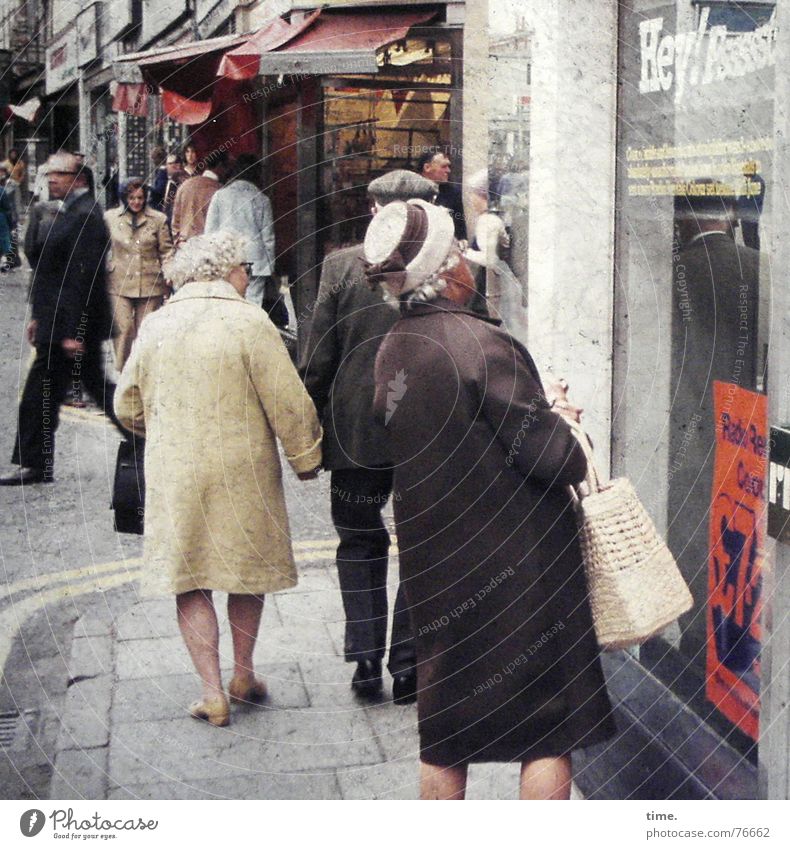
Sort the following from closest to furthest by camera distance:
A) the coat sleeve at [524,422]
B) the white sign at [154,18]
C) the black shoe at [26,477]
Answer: the coat sleeve at [524,422] → the black shoe at [26,477] → the white sign at [154,18]

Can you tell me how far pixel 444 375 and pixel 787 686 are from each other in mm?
999

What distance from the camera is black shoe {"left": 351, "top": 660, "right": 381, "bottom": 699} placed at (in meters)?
3.37

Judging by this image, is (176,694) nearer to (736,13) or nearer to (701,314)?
(701,314)

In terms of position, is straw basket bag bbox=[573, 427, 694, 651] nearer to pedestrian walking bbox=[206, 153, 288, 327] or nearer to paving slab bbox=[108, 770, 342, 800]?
paving slab bbox=[108, 770, 342, 800]

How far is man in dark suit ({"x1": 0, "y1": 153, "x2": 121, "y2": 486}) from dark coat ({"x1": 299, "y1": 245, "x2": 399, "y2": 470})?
0.52 metres

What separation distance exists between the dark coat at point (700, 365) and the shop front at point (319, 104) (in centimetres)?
73

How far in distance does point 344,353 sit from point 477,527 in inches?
33.8

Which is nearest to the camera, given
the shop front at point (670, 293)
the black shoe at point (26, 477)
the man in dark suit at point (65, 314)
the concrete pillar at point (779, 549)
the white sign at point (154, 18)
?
the concrete pillar at point (779, 549)

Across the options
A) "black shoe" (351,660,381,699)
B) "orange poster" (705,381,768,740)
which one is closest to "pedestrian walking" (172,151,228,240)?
"black shoe" (351,660,381,699)

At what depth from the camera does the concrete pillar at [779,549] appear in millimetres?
2578

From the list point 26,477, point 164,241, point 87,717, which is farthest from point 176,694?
point 164,241

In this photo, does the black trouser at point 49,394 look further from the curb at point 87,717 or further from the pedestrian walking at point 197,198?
the curb at point 87,717

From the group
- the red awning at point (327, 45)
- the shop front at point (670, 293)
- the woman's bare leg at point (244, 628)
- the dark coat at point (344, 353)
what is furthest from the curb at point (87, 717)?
the red awning at point (327, 45)
